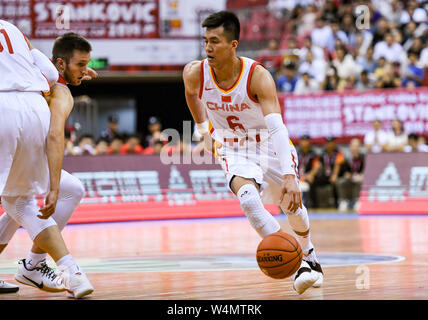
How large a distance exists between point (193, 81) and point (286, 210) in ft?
4.22

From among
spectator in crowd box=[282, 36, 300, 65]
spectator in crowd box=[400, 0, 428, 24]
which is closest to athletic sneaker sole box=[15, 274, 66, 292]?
spectator in crowd box=[282, 36, 300, 65]

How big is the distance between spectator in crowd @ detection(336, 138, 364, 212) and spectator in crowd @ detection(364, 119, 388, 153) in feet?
0.79

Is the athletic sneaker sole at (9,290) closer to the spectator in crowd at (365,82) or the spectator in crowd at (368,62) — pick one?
the spectator in crowd at (365,82)

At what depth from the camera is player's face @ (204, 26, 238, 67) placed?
6012 millimetres

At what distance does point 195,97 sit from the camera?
6520 mm

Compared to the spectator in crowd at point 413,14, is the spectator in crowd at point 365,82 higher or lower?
lower

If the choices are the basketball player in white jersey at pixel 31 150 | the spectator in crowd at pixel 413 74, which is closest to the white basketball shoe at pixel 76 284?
the basketball player in white jersey at pixel 31 150

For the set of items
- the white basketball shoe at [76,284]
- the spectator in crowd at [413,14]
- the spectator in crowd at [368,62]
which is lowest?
the white basketball shoe at [76,284]

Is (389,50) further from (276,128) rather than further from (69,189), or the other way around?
(69,189)

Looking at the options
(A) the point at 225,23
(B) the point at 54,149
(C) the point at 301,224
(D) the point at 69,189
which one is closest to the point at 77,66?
(B) the point at 54,149

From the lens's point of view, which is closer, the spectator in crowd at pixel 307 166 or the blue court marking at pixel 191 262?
the blue court marking at pixel 191 262

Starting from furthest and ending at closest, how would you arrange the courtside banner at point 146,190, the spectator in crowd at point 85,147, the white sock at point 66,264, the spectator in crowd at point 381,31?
the spectator in crowd at point 381,31 → the spectator in crowd at point 85,147 → the courtside banner at point 146,190 → the white sock at point 66,264

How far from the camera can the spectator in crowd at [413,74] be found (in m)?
18.2
